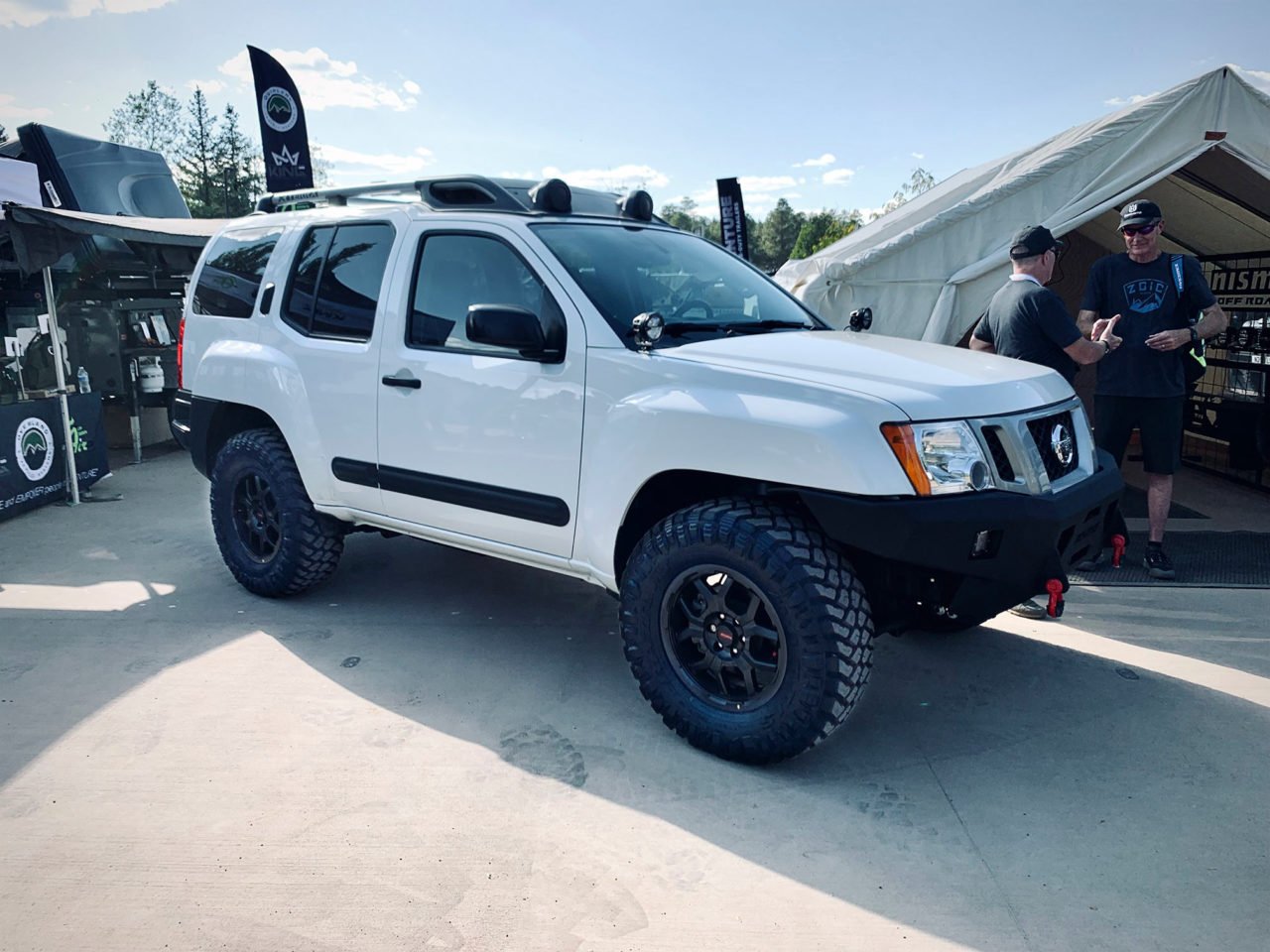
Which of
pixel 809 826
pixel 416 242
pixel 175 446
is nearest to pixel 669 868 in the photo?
pixel 809 826

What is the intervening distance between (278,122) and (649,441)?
1346cm

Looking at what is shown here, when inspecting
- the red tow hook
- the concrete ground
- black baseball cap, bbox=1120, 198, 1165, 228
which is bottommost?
the concrete ground

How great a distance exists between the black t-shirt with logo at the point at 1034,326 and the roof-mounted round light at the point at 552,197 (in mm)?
2431

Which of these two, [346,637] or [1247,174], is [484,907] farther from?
[1247,174]

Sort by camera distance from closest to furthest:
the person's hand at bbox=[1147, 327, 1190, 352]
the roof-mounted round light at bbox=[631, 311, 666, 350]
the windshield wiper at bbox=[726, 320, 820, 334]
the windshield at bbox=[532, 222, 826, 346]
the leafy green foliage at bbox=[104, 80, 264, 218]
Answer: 1. the roof-mounted round light at bbox=[631, 311, 666, 350]
2. the windshield at bbox=[532, 222, 826, 346]
3. the windshield wiper at bbox=[726, 320, 820, 334]
4. the person's hand at bbox=[1147, 327, 1190, 352]
5. the leafy green foliage at bbox=[104, 80, 264, 218]

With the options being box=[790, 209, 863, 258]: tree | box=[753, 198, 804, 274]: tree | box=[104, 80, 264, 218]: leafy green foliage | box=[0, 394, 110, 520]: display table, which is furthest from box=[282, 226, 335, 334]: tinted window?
box=[753, 198, 804, 274]: tree

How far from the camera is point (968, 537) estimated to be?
2.80m

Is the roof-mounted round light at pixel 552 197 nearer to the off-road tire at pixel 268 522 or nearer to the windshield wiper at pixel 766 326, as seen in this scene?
the windshield wiper at pixel 766 326

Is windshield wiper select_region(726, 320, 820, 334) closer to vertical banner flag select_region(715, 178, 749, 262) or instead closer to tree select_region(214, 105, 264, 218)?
vertical banner flag select_region(715, 178, 749, 262)

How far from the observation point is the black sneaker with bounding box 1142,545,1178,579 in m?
5.34

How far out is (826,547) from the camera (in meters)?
3.01

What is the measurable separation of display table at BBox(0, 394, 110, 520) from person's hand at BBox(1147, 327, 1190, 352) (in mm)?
7579

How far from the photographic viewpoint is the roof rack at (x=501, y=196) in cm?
393

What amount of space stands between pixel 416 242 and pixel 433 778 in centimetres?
226
